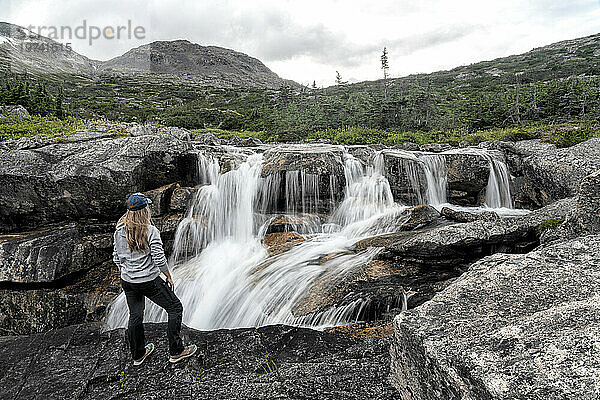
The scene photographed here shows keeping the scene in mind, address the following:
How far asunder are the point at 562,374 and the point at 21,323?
10656 millimetres

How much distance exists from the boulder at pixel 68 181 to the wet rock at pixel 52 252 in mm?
665

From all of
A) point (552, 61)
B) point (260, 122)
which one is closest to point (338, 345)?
point (260, 122)

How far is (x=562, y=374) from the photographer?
225cm

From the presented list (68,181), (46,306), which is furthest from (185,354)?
(68,181)

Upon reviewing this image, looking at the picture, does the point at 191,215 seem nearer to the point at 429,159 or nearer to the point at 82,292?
the point at 82,292

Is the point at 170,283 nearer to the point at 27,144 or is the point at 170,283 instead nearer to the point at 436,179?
the point at 27,144

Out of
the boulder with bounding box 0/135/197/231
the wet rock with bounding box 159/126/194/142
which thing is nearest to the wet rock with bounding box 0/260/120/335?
the boulder with bounding box 0/135/197/231

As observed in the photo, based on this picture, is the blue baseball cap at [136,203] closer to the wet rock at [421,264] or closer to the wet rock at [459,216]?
the wet rock at [421,264]

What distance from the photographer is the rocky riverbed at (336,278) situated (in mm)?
2891

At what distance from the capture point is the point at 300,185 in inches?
505

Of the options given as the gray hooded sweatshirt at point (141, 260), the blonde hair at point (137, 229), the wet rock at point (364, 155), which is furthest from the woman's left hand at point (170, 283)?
Result: the wet rock at point (364, 155)

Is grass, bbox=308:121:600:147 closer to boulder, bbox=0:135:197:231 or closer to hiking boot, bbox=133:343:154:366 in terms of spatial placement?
boulder, bbox=0:135:197:231

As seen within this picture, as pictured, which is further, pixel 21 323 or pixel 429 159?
pixel 429 159

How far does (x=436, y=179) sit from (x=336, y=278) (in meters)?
8.99
